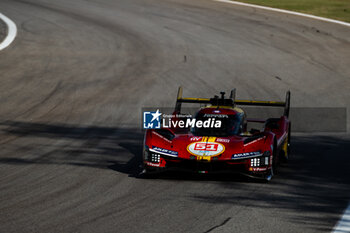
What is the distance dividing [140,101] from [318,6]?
20637mm

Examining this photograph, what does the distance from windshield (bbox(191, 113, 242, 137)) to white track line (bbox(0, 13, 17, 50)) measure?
1602 centimetres

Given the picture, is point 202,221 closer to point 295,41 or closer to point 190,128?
point 190,128

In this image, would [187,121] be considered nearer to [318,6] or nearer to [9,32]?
[9,32]

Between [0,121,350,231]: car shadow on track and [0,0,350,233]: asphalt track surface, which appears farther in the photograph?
[0,121,350,231]: car shadow on track

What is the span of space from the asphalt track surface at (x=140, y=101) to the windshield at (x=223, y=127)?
3.94 ft

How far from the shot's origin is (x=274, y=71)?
2467cm

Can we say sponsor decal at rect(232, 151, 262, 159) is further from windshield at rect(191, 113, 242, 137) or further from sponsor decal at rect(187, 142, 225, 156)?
windshield at rect(191, 113, 242, 137)

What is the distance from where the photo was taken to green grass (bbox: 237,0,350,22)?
116 ft

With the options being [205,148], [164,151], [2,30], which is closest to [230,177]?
[205,148]

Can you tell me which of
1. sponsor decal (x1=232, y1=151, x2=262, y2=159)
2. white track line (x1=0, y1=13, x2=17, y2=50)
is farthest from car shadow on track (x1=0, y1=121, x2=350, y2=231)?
white track line (x1=0, y1=13, x2=17, y2=50)

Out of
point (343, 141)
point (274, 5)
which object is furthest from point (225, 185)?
point (274, 5)

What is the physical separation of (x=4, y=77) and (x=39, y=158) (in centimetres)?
A: 977

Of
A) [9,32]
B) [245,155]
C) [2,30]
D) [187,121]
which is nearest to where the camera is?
[245,155]

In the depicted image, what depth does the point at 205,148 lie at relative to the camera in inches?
475
